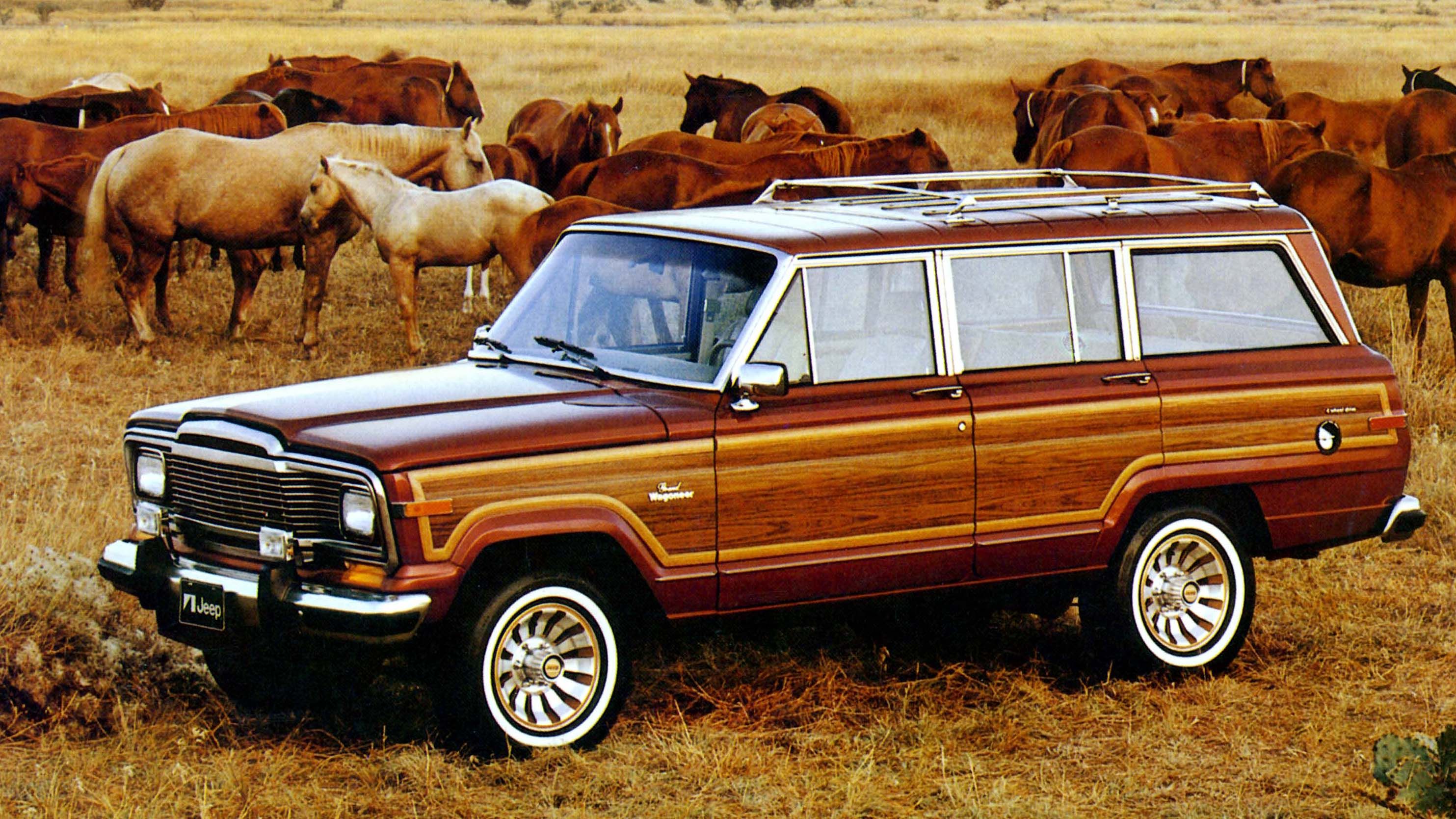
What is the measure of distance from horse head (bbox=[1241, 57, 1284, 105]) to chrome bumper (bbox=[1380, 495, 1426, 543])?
23463 millimetres

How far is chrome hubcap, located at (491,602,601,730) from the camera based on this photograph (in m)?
5.72

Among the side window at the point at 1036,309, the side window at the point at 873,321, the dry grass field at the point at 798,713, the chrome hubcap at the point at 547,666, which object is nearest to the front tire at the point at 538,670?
the chrome hubcap at the point at 547,666

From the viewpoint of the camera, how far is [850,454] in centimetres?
608

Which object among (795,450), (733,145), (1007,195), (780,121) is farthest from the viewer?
(780,121)

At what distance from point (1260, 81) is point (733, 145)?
14.9 metres

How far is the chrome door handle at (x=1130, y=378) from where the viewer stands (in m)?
6.53

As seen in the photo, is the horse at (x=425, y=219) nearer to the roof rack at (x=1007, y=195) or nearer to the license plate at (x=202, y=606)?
the roof rack at (x=1007, y=195)

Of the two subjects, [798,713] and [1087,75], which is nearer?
[798,713]

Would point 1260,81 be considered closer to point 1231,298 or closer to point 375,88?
point 375,88

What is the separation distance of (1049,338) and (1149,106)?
18.2 meters

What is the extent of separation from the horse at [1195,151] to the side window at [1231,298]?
8688 millimetres

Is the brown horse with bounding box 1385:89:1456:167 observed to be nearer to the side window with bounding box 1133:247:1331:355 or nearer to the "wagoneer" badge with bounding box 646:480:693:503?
the side window with bounding box 1133:247:1331:355

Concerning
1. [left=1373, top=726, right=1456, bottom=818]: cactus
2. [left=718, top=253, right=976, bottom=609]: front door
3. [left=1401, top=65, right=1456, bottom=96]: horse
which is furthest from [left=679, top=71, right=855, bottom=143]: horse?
[left=1373, top=726, right=1456, bottom=818]: cactus

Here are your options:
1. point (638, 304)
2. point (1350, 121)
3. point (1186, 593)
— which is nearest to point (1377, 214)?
point (1186, 593)
